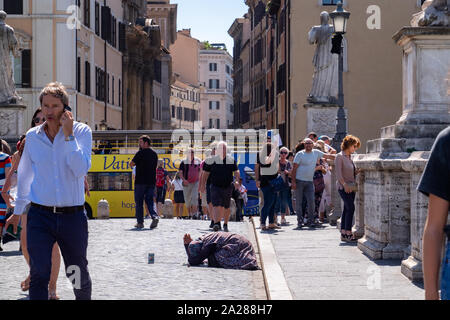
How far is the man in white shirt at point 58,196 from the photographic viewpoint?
6.64 metres

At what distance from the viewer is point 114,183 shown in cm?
2650

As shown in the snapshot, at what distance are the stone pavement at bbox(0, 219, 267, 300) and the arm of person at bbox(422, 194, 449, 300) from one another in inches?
209

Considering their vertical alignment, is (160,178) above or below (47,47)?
below

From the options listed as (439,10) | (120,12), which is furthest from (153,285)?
(120,12)

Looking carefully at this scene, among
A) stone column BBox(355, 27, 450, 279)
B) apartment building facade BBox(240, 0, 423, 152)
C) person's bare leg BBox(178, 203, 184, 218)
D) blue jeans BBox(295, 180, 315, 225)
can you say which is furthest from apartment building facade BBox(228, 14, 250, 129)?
stone column BBox(355, 27, 450, 279)

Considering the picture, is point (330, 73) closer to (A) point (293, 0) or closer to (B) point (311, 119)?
(B) point (311, 119)

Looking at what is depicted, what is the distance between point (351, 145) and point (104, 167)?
1360 centimetres

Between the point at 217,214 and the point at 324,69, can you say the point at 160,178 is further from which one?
the point at 217,214

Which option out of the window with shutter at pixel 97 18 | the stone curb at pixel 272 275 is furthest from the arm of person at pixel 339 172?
the window with shutter at pixel 97 18

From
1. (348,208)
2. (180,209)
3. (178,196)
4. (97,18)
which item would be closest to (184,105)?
(97,18)

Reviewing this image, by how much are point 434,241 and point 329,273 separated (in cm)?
630

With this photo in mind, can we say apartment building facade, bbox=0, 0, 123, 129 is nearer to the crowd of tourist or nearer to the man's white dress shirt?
the crowd of tourist

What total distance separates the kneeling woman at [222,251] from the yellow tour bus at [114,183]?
13.9 meters

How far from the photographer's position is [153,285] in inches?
400
